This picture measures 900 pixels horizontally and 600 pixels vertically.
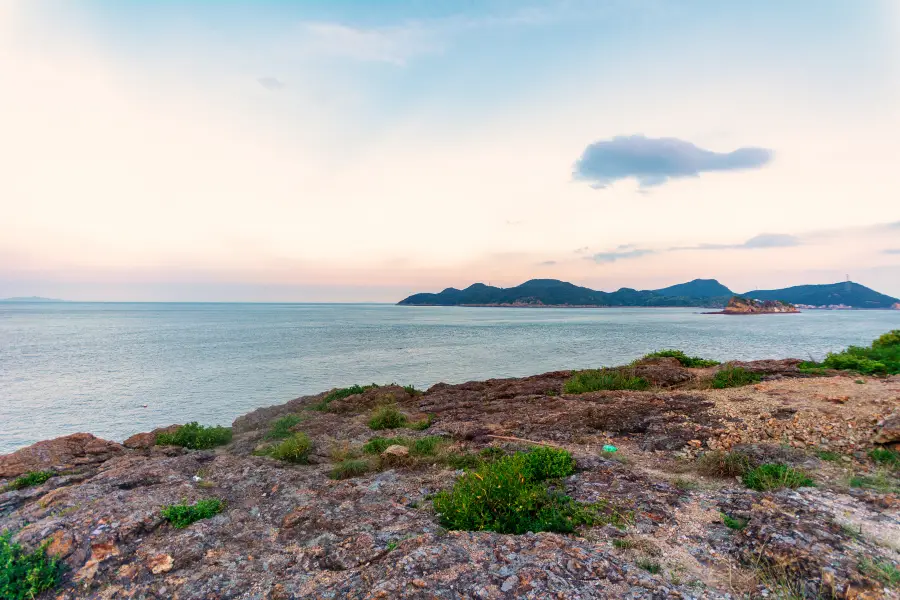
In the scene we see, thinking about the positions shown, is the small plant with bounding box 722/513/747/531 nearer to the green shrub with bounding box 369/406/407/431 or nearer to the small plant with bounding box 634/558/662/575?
the small plant with bounding box 634/558/662/575

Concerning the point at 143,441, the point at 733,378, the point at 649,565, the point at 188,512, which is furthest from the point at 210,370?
the point at 649,565

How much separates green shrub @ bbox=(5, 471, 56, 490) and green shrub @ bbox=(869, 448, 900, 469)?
716 inches

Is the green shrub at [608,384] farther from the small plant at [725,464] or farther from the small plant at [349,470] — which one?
the small plant at [349,470]

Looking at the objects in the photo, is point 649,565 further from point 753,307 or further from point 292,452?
point 753,307

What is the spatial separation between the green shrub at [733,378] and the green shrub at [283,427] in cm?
1644

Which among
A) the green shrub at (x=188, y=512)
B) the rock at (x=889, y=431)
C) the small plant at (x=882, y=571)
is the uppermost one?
the rock at (x=889, y=431)

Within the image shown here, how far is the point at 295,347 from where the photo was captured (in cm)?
5184

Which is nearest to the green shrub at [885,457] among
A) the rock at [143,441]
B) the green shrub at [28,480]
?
the green shrub at [28,480]

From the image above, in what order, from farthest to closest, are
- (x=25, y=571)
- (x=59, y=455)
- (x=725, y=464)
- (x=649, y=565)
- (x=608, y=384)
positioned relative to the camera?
(x=608, y=384), (x=59, y=455), (x=725, y=464), (x=25, y=571), (x=649, y=565)

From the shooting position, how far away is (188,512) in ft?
22.7

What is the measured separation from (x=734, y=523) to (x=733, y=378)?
12.9 m

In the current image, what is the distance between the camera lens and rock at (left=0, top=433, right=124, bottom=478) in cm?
1010

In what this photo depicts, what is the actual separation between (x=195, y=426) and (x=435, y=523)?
1175 cm

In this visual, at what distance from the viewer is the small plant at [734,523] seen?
19.0ft
